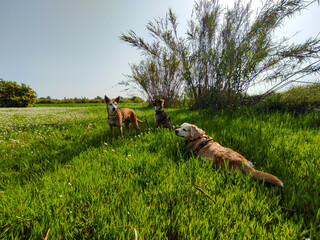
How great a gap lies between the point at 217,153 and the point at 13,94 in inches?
1706

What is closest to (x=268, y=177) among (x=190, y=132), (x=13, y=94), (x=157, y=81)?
(x=190, y=132)

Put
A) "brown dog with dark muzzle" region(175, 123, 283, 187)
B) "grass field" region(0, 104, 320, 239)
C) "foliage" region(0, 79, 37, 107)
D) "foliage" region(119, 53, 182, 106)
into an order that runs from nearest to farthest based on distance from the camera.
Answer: "grass field" region(0, 104, 320, 239) < "brown dog with dark muzzle" region(175, 123, 283, 187) < "foliage" region(119, 53, 182, 106) < "foliage" region(0, 79, 37, 107)

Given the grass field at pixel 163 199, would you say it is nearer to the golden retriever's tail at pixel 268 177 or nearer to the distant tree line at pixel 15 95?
the golden retriever's tail at pixel 268 177

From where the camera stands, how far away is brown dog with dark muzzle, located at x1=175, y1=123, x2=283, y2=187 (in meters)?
1.91

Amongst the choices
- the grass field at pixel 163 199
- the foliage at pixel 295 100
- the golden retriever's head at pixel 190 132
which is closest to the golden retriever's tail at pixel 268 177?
the grass field at pixel 163 199

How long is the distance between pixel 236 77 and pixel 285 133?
2910 millimetres

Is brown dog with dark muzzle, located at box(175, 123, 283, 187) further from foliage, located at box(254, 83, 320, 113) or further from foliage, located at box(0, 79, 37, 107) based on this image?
foliage, located at box(0, 79, 37, 107)

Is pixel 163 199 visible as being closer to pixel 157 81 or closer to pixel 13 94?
pixel 157 81

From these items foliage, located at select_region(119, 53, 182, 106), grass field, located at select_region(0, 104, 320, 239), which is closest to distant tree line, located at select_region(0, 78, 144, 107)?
foliage, located at select_region(119, 53, 182, 106)

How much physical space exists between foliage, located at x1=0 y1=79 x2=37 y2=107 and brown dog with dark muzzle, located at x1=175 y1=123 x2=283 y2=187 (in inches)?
1631

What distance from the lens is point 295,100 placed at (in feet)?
17.8

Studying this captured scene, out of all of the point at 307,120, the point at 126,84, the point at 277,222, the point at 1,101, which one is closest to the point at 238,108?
the point at 307,120

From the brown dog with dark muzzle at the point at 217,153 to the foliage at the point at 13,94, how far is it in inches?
1631

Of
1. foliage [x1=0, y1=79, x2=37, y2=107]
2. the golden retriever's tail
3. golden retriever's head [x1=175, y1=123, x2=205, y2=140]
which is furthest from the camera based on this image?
foliage [x1=0, y1=79, x2=37, y2=107]
